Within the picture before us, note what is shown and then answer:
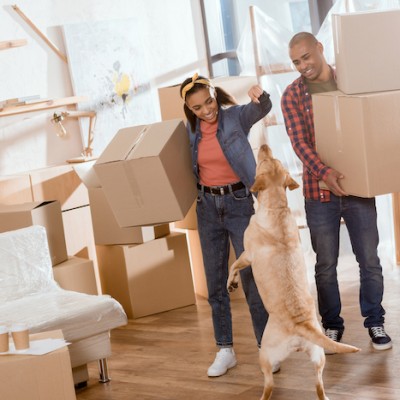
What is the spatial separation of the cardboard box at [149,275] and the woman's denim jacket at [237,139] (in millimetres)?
1594

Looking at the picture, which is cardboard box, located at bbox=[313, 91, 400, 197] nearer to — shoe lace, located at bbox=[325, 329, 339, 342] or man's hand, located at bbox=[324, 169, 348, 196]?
man's hand, located at bbox=[324, 169, 348, 196]

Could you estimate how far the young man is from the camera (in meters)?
3.59

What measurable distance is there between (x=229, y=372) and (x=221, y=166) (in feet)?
3.03

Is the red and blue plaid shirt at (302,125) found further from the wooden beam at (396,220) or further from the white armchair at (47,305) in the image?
the wooden beam at (396,220)

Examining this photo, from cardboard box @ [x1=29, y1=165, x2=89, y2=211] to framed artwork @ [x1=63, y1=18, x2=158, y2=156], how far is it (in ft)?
1.63

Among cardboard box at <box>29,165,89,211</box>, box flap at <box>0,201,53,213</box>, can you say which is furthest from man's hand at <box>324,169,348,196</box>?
cardboard box at <box>29,165,89,211</box>

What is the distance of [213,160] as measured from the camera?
3551 mm

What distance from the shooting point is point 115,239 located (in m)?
5.06

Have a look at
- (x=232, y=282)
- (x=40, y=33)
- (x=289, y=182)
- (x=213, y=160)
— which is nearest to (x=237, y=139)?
(x=213, y=160)

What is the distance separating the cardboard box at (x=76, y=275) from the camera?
4.47 metres

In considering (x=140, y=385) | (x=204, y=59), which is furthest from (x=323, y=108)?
(x=204, y=59)

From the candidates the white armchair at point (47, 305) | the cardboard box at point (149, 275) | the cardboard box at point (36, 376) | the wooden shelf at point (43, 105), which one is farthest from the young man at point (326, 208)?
the wooden shelf at point (43, 105)

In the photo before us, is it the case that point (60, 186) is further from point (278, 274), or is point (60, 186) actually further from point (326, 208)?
point (278, 274)

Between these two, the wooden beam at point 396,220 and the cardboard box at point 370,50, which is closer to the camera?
the cardboard box at point 370,50
